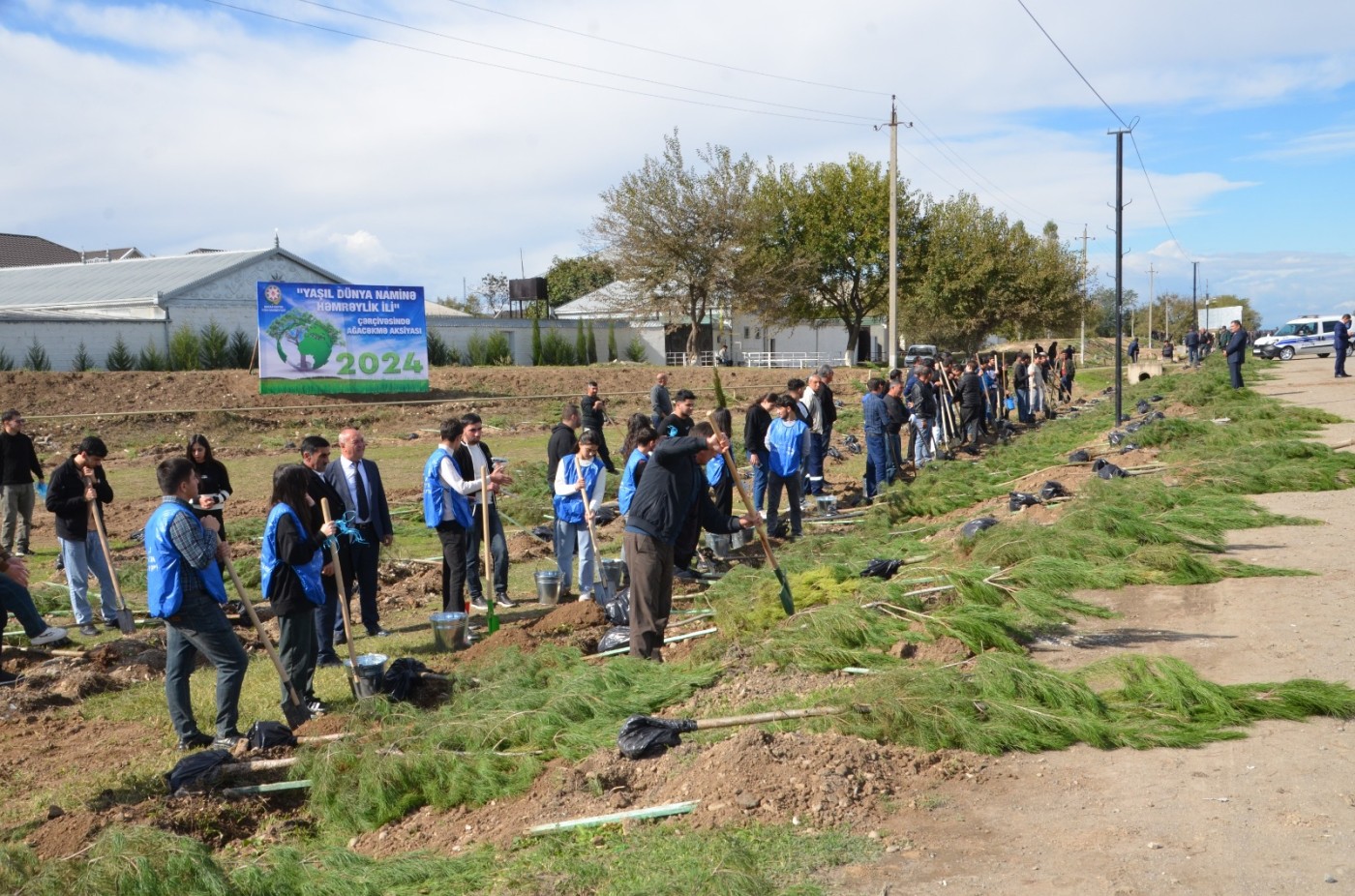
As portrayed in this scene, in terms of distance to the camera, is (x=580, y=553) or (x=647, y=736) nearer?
(x=647, y=736)

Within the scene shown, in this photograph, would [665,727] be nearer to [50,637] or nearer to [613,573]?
[613,573]

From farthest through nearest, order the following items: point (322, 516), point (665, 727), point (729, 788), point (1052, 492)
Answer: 1. point (1052, 492)
2. point (322, 516)
3. point (665, 727)
4. point (729, 788)

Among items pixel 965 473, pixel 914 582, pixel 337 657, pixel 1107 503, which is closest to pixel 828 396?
pixel 965 473

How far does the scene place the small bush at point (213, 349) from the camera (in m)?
39.4

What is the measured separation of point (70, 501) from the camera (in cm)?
994

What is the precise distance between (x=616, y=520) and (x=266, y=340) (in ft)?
67.4

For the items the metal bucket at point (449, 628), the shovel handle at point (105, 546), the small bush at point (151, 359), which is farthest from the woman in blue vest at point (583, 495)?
the small bush at point (151, 359)

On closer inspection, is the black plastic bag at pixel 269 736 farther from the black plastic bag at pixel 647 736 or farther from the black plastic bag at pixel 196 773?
the black plastic bag at pixel 647 736

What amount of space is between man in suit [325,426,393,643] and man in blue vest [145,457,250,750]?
88.6 inches

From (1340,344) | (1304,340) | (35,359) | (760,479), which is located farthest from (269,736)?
(1304,340)

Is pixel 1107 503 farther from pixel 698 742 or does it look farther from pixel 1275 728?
pixel 698 742

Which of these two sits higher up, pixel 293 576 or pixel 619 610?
pixel 293 576

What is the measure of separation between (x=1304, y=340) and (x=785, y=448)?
5055 centimetres

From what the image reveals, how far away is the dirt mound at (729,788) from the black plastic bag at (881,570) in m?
3.46
